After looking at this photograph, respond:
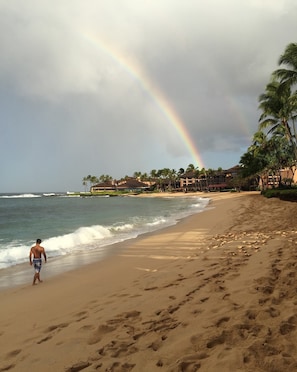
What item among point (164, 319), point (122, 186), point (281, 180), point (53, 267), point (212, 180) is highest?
point (122, 186)

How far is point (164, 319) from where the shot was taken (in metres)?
4.41

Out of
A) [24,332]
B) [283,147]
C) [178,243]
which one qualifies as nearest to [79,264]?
[178,243]

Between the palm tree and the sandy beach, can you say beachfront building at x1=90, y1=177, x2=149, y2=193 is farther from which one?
the sandy beach

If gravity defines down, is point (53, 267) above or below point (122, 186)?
below

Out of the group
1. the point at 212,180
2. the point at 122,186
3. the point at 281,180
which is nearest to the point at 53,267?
the point at 281,180

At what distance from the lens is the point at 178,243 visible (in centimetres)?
1308

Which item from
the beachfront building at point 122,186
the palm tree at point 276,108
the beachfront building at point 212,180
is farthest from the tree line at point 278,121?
the beachfront building at point 122,186

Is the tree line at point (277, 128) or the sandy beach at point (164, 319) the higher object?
the tree line at point (277, 128)

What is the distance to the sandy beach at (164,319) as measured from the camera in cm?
325

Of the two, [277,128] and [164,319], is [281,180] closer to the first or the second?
[277,128]

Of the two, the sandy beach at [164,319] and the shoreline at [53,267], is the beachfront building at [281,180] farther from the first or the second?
the sandy beach at [164,319]

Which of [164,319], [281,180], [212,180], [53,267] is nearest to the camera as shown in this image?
[164,319]

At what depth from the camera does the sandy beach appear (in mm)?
3246

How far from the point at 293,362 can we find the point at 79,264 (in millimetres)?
8542
